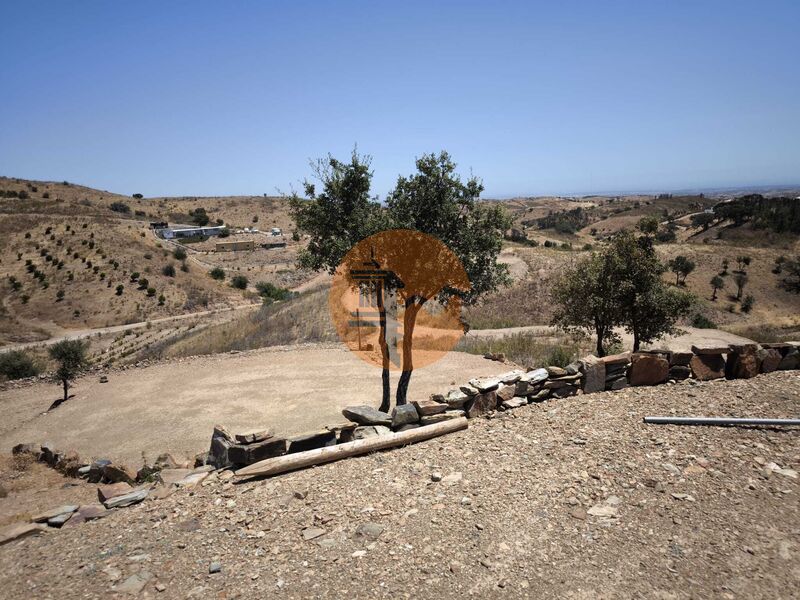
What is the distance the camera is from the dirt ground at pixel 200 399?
1318cm

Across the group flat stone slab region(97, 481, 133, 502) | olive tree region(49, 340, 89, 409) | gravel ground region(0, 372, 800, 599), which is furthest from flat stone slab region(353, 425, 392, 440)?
olive tree region(49, 340, 89, 409)

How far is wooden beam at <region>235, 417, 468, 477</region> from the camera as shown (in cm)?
703

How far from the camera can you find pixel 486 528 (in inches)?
211

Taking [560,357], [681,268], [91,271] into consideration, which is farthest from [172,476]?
[91,271]

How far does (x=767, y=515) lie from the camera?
5160 mm

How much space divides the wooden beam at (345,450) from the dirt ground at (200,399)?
4456 mm

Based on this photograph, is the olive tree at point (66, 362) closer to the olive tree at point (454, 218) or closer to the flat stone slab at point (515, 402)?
the olive tree at point (454, 218)

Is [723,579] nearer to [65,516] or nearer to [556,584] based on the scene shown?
[556,584]

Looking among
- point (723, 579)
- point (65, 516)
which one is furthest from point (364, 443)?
point (723, 579)

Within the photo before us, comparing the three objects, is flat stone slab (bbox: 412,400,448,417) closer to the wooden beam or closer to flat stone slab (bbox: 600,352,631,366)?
the wooden beam

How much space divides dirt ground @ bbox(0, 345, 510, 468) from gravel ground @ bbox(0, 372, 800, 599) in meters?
5.65

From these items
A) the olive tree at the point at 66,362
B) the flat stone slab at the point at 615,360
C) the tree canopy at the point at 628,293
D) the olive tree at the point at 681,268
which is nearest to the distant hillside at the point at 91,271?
the olive tree at the point at 66,362

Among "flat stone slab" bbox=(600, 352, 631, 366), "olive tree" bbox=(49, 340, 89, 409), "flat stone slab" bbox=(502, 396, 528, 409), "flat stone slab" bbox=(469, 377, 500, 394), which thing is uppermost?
"flat stone slab" bbox=(600, 352, 631, 366)

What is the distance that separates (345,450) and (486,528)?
9.26 ft
